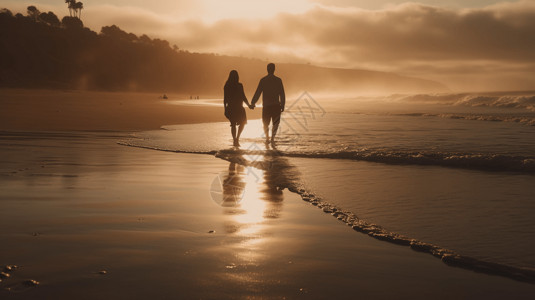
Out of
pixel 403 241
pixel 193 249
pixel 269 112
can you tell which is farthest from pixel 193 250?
pixel 269 112

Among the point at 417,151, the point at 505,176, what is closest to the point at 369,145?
the point at 417,151

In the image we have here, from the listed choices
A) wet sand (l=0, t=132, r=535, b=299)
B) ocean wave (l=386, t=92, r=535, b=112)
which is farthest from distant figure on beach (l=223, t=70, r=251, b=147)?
ocean wave (l=386, t=92, r=535, b=112)

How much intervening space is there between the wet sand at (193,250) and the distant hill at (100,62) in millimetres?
84715

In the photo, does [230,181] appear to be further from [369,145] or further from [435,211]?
[369,145]

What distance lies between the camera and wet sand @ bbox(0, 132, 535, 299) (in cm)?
335

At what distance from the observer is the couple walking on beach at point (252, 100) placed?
1345 cm

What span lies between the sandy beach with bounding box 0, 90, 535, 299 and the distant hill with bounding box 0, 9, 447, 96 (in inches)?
3328

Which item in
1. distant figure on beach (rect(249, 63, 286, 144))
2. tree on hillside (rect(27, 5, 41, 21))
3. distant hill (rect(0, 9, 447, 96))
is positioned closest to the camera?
distant figure on beach (rect(249, 63, 286, 144))

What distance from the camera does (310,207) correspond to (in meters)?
6.09

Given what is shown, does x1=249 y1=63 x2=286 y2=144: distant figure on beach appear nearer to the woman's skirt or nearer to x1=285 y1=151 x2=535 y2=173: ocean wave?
the woman's skirt

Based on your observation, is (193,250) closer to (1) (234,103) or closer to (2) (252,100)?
(2) (252,100)

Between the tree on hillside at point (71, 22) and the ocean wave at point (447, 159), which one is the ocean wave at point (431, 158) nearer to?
the ocean wave at point (447, 159)

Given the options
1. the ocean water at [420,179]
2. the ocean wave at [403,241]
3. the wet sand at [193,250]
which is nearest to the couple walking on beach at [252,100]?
the ocean water at [420,179]

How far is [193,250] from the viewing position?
4.14 m
